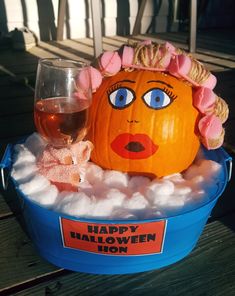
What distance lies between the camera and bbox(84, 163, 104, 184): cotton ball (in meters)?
0.77

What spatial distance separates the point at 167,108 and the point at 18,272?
412 mm

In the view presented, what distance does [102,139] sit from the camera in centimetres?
77

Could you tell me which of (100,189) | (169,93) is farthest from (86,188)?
(169,93)

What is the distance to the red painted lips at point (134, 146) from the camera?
0.74 meters

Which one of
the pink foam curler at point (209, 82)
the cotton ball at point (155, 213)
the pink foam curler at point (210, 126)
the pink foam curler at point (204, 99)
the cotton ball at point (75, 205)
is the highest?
the pink foam curler at point (209, 82)

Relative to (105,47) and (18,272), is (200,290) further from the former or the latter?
(105,47)

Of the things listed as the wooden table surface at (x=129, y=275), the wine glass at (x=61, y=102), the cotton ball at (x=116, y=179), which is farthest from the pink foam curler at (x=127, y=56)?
the wooden table surface at (x=129, y=275)

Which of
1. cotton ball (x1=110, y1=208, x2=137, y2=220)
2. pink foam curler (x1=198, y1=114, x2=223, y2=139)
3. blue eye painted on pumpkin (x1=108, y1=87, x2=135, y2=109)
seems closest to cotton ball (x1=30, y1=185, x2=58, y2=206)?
cotton ball (x1=110, y1=208, x2=137, y2=220)

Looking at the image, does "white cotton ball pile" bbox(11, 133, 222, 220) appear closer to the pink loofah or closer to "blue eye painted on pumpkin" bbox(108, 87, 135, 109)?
the pink loofah

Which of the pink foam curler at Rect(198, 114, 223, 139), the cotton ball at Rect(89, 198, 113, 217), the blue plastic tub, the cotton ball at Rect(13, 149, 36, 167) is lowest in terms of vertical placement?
the blue plastic tub

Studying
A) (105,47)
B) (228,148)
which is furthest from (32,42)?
(228,148)

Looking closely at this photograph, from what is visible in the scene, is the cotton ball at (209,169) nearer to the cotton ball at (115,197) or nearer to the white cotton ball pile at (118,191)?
the white cotton ball pile at (118,191)

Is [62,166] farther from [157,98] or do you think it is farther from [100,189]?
[157,98]

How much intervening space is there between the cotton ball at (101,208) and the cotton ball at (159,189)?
0.26 feet
